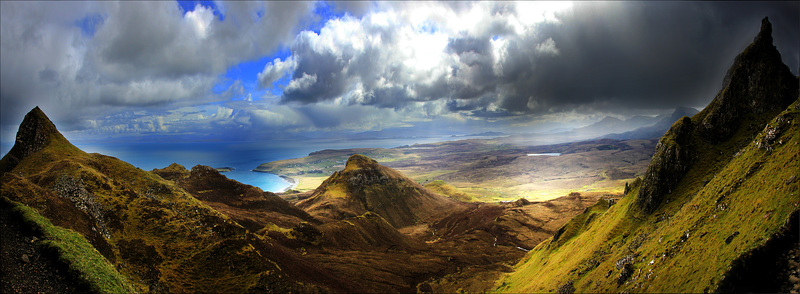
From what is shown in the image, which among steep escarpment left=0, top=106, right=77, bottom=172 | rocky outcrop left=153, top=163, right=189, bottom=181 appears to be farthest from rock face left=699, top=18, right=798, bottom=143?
rocky outcrop left=153, top=163, right=189, bottom=181

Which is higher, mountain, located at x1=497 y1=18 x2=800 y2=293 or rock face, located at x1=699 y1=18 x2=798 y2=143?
rock face, located at x1=699 y1=18 x2=798 y2=143

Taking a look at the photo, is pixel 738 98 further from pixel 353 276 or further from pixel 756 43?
pixel 353 276

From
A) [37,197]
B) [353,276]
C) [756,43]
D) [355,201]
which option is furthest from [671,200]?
[355,201]

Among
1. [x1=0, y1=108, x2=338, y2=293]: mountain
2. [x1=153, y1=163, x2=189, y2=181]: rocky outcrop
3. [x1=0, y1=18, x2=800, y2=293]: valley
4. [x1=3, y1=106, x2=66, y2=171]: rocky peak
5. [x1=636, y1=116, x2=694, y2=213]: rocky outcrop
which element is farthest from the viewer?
[x1=153, y1=163, x2=189, y2=181]: rocky outcrop

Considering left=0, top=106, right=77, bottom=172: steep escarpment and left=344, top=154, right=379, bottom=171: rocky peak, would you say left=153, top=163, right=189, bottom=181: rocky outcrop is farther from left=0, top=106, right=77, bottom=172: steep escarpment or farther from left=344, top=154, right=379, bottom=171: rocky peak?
left=344, top=154, right=379, bottom=171: rocky peak

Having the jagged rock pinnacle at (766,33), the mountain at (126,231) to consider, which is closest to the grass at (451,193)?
the mountain at (126,231)

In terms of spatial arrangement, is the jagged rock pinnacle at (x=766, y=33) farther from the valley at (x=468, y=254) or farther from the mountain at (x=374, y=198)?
the mountain at (x=374, y=198)

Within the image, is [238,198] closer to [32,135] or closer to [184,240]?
[32,135]
